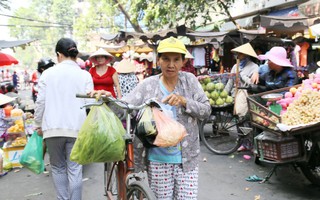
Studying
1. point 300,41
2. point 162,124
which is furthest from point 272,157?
point 300,41

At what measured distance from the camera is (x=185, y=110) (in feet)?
8.82

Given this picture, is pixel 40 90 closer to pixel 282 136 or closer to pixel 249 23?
pixel 282 136

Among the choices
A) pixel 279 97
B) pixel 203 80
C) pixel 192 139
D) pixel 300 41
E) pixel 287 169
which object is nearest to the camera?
pixel 192 139

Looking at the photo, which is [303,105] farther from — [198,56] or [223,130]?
[198,56]

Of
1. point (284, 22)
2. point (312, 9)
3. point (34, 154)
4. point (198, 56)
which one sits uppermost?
point (312, 9)

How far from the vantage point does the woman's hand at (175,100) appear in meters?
2.52

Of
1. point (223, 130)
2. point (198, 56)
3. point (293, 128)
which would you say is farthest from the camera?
point (198, 56)

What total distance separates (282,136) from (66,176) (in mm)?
2611

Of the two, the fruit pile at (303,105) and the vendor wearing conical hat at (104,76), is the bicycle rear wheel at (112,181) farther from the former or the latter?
the vendor wearing conical hat at (104,76)

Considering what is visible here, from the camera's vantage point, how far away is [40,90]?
137 inches

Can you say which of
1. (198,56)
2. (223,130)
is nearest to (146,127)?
(223,130)

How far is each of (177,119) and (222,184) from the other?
2750 millimetres

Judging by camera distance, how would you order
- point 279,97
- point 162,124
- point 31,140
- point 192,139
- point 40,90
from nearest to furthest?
point 162,124 < point 192,139 < point 40,90 < point 31,140 < point 279,97

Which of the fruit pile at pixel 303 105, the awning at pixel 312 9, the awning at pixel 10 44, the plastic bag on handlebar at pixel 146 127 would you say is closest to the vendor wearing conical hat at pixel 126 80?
the fruit pile at pixel 303 105
